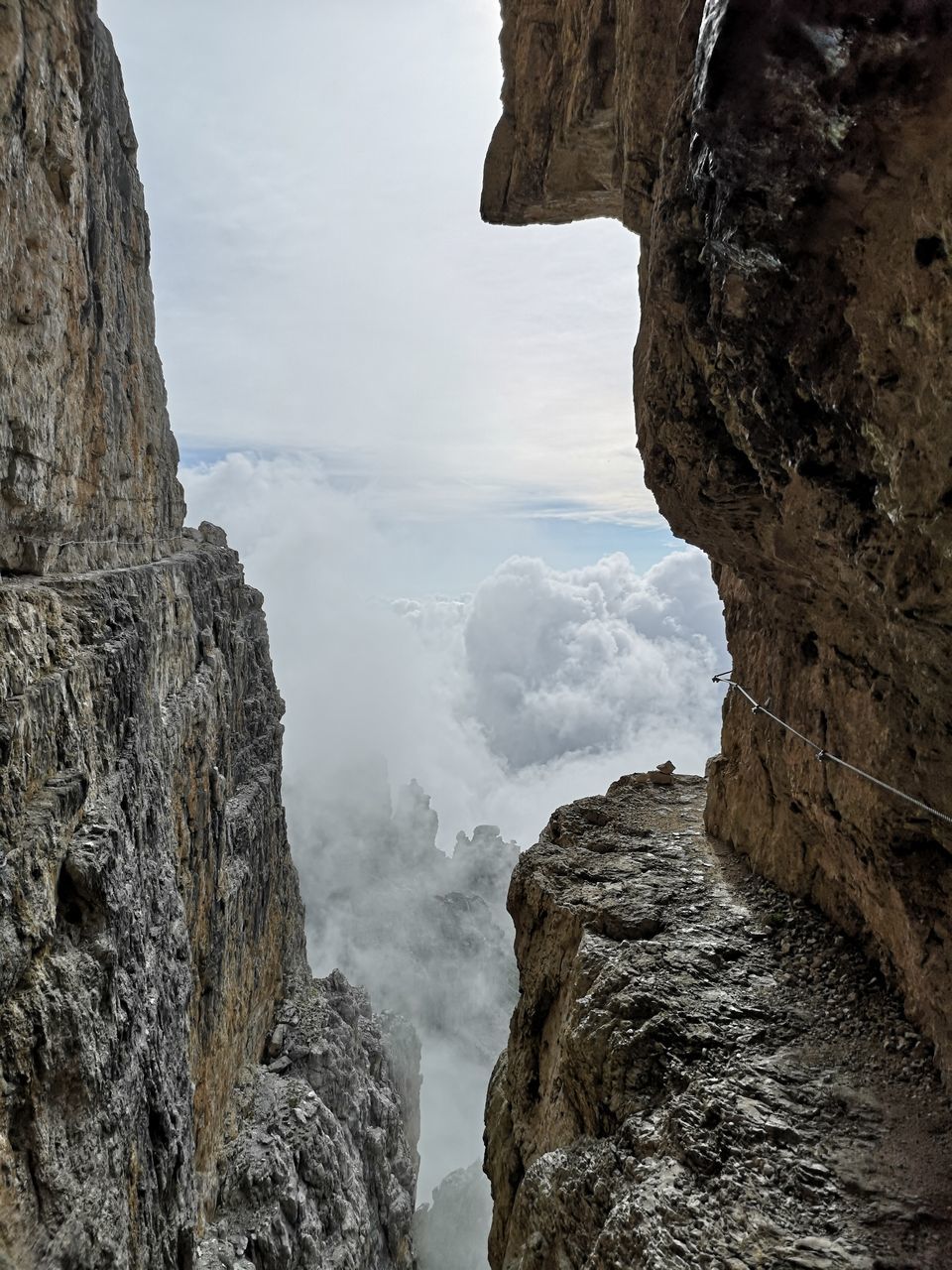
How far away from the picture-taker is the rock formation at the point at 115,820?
1027 centimetres

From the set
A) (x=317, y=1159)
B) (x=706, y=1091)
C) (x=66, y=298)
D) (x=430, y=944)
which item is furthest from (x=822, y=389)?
(x=430, y=944)

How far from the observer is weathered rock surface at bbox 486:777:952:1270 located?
6.13 m

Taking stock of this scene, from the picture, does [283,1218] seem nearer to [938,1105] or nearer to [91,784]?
[91,784]

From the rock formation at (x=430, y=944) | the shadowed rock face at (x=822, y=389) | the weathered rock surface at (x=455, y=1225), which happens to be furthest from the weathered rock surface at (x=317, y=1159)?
the shadowed rock face at (x=822, y=389)

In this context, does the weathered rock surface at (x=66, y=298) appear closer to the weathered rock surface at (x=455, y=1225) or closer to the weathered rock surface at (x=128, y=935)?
the weathered rock surface at (x=128, y=935)

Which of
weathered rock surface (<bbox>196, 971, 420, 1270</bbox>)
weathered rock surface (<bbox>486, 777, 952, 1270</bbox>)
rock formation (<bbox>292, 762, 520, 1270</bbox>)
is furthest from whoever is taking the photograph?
rock formation (<bbox>292, 762, 520, 1270</bbox>)

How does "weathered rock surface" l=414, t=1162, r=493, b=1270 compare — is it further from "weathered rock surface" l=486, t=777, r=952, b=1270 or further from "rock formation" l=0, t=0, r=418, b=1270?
"weathered rock surface" l=486, t=777, r=952, b=1270

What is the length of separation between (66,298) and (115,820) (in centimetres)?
1195

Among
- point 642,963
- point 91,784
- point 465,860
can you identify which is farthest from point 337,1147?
point 465,860

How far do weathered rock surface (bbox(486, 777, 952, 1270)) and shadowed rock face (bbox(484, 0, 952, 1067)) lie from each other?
0.82 metres

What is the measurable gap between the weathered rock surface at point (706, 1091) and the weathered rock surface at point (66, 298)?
13208 mm

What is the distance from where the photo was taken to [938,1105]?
6.74 meters

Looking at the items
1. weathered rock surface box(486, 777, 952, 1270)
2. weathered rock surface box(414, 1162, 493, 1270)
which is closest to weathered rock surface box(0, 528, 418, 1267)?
weathered rock surface box(486, 777, 952, 1270)

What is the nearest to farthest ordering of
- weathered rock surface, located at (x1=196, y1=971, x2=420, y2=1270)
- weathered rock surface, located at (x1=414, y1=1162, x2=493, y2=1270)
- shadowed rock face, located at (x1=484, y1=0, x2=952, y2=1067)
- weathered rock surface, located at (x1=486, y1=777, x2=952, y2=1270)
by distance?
shadowed rock face, located at (x1=484, y1=0, x2=952, y2=1067)
weathered rock surface, located at (x1=486, y1=777, x2=952, y2=1270)
weathered rock surface, located at (x1=196, y1=971, x2=420, y2=1270)
weathered rock surface, located at (x1=414, y1=1162, x2=493, y2=1270)
